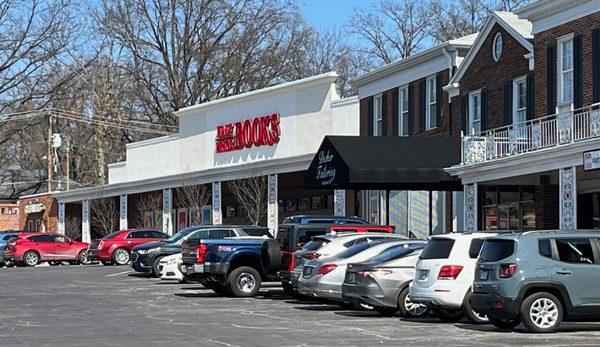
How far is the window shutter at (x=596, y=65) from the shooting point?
28.4m

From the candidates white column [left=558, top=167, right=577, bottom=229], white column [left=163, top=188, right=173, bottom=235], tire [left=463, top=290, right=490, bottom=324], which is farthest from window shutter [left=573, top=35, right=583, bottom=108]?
white column [left=163, top=188, right=173, bottom=235]

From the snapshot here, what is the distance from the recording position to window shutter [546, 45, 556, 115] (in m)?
30.3

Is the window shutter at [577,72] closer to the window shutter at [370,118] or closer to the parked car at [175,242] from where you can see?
the parked car at [175,242]

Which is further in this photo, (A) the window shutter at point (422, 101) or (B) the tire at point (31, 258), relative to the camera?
(B) the tire at point (31, 258)

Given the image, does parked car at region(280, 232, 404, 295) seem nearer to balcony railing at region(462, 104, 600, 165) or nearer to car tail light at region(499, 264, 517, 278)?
balcony railing at region(462, 104, 600, 165)

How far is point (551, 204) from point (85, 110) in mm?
54108

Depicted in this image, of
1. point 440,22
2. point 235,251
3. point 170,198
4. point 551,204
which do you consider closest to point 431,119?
point 551,204

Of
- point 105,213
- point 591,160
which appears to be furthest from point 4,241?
point 591,160

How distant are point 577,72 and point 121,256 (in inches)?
857

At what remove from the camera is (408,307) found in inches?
821

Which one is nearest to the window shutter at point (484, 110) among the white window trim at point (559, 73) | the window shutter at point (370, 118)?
the white window trim at point (559, 73)

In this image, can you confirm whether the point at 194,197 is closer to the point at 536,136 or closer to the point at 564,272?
the point at 536,136

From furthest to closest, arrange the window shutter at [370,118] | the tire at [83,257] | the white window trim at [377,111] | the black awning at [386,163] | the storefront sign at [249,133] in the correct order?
the storefront sign at [249,133] < the tire at [83,257] < the window shutter at [370,118] < the white window trim at [377,111] < the black awning at [386,163]

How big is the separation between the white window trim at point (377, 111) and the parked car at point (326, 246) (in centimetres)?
1839
